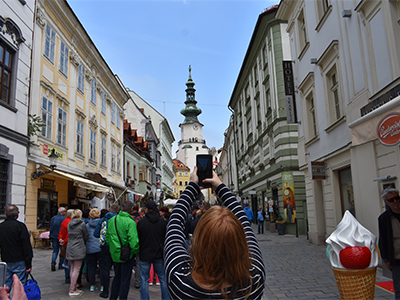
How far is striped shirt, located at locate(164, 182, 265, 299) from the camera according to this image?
166cm

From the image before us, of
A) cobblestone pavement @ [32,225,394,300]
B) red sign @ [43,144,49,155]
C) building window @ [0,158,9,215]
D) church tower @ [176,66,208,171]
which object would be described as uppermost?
church tower @ [176,66,208,171]

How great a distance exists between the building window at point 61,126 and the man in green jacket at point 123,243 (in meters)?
11.4

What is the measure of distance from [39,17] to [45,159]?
231 inches

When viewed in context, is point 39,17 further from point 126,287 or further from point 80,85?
point 126,287

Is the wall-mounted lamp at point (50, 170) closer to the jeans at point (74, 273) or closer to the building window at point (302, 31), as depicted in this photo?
the jeans at point (74, 273)

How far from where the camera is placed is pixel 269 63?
22.0 m

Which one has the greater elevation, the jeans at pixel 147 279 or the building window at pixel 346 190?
the building window at pixel 346 190

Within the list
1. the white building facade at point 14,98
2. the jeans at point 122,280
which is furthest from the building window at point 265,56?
the jeans at point 122,280

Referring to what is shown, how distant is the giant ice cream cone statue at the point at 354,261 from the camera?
4473 millimetres

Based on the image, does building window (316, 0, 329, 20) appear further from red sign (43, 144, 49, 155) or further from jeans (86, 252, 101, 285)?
red sign (43, 144, 49, 155)

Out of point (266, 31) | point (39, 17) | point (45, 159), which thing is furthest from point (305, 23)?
point (45, 159)

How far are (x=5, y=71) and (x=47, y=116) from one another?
3.83 m

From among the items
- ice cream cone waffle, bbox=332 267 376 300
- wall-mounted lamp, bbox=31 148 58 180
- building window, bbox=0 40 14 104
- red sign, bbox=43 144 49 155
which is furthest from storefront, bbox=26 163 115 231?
ice cream cone waffle, bbox=332 267 376 300

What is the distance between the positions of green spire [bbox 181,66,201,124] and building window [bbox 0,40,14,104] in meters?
92.8
